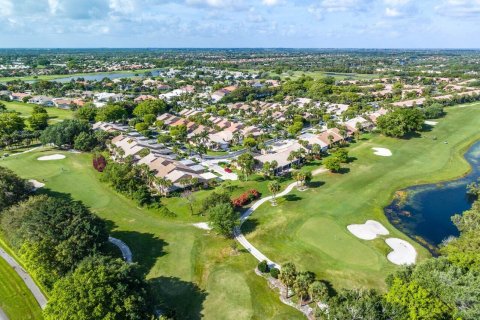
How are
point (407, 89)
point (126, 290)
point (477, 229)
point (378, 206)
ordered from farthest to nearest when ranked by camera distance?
point (407, 89), point (378, 206), point (477, 229), point (126, 290)

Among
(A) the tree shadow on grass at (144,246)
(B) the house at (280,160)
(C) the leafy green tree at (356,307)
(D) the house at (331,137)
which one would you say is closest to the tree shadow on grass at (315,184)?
(B) the house at (280,160)

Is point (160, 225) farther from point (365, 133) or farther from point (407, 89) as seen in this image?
point (407, 89)

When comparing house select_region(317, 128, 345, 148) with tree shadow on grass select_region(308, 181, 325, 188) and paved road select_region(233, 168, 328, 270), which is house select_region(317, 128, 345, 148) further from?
paved road select_region(233, 168, 328, 270)

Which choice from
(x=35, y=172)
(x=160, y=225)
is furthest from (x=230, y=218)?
(x=35, y=172)

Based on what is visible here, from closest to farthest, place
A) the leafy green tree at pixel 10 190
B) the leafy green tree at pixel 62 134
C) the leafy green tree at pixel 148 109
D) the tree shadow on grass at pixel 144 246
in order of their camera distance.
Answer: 1. the tree shadow on grass at pixel 144 246
2. the leafy green tree at pixel 10 190
3. the leafy green tree at pixel 62 134
4. the leafy green tree at pixel 148 109

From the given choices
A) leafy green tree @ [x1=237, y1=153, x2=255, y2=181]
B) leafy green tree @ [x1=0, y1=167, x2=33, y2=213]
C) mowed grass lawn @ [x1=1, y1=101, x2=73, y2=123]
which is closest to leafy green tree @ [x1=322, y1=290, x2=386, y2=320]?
leafy green tree @ [x1=237, y1=153, x2=255, y2=181]

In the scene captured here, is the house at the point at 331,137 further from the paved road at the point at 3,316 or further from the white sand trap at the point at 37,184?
the paved road at the point at 3,316

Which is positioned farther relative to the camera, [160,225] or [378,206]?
[378,206]

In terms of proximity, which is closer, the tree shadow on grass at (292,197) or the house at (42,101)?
the tree shadow on grass at (292,197)
